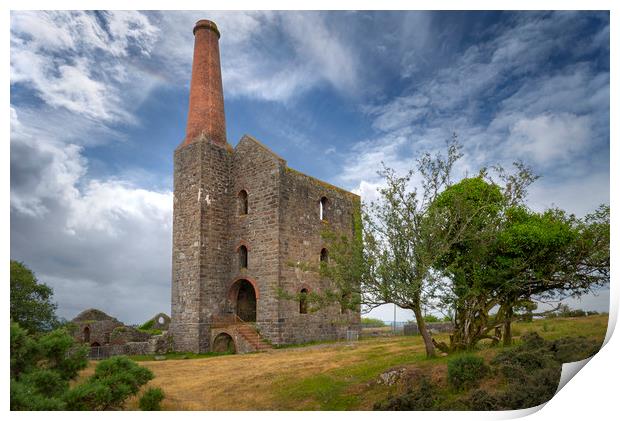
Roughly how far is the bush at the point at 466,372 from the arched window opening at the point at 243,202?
13.8m

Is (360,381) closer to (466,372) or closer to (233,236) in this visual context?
(466,372)

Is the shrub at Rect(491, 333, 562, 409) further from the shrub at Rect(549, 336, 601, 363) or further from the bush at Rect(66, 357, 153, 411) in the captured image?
the bush at Rect(66, 357, 153, 411)

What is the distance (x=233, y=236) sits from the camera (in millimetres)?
21844

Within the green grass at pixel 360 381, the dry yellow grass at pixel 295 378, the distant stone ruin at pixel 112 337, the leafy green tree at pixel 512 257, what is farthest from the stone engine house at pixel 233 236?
the leafy green tree at pixel 512 257

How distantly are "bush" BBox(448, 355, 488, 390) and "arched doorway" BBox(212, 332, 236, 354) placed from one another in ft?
39.4

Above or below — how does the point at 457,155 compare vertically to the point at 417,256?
above

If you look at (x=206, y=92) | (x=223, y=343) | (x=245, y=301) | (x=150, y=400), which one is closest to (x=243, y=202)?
(x=245, y=301)

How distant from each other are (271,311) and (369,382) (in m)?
9.66

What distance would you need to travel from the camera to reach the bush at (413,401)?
9.38 metres

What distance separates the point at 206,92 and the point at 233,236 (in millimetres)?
6698

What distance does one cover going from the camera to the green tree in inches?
316
